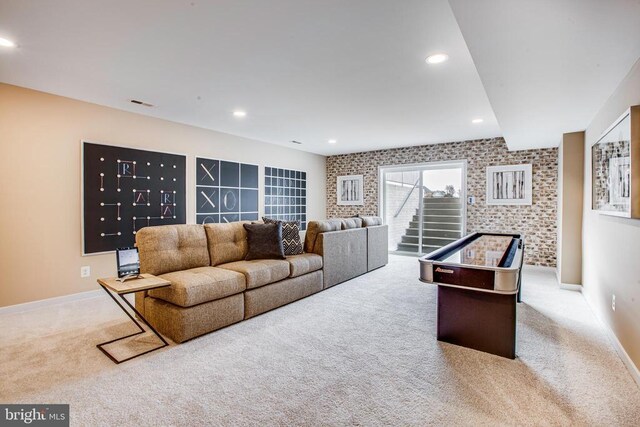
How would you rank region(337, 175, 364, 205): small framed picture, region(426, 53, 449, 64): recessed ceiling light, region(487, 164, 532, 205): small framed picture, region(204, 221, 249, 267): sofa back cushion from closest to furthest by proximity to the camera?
region(426, 53, 449, 64): recessed ceiling light → region(204, 221, 249, 267): sofa back cushion → region(487, 164, 532, 205): small framed picture → region(337, 175, 364, 205): small framed picture

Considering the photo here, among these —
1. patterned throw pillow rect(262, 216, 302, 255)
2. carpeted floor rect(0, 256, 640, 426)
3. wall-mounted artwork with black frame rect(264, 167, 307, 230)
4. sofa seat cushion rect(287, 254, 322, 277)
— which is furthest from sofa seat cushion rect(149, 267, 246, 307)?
wall-mounted artwork with black frame rect(264, 167, 307, 230)

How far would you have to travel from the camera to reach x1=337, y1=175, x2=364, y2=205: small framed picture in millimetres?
7969

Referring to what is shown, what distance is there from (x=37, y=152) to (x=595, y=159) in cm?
633

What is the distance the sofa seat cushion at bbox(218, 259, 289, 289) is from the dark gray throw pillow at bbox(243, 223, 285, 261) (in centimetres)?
11

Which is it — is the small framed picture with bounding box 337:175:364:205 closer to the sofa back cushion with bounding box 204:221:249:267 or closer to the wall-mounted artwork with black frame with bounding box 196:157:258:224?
the wall-mounted artwork with black frame with bounding box 196:157:258:224

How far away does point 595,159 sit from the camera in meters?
3.51

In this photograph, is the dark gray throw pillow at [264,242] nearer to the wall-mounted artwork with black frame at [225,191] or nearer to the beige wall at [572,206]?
the wall-mounted artwork with black frame at [225,191]

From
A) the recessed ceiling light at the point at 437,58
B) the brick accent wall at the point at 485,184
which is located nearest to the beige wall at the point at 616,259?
the recessed ceiling light at the point at 437,58

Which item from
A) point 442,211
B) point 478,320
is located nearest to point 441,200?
point 442,211

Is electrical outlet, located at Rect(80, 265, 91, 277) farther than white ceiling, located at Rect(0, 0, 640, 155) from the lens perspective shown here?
Yes

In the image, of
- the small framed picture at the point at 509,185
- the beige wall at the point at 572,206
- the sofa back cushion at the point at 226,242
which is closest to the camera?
the sofa back cushion at the point at 226,242

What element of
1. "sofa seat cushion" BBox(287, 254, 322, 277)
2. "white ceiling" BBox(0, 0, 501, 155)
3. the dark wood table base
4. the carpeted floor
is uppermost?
"white ceiling" BBox(0, 0, 501, 155)

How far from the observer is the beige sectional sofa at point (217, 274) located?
2863 mm

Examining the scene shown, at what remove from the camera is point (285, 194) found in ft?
23.7
